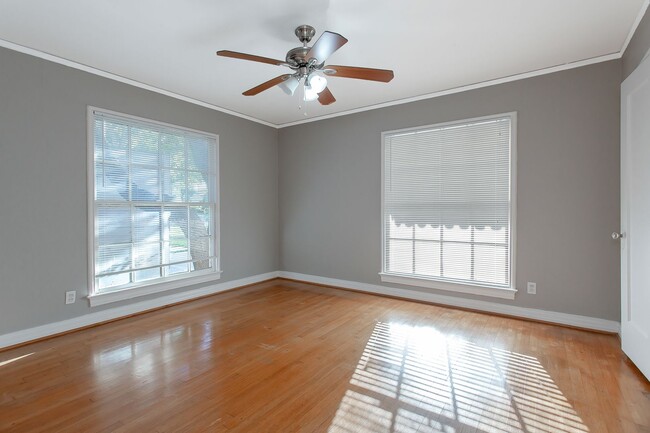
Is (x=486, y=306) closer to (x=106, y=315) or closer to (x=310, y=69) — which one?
(x=310, y=69)

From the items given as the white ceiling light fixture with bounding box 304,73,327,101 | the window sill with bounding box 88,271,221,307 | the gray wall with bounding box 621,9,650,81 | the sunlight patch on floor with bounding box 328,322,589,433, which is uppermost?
the gray wall with bounding box 621,9,650,81

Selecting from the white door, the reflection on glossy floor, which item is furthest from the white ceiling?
the reflection on glossy floor

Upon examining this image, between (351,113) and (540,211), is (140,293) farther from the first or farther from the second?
(540,211)

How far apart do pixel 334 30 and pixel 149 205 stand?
2.84m

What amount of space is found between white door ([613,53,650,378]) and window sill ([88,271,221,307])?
442 cm

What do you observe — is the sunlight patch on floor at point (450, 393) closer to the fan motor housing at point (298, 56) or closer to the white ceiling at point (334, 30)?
the fan motor housing at point (298, 56)

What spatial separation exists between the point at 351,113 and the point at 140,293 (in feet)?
12.0

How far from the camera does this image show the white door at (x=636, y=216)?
A: 2252 millimetres

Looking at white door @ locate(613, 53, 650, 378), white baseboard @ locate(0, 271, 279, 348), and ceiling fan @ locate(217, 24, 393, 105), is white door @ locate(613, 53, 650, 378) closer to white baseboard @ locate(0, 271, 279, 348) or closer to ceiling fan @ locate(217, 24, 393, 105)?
ceiling fan @ locate(217, 24, 393, 105)


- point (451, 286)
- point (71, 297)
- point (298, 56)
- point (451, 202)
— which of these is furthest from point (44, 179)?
point (451, 286)

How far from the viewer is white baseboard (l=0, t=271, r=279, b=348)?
2.92 meters

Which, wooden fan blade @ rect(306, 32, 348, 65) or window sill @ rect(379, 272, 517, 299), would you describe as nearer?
wooden fan blade @ rect(306, 32, 348, 65)

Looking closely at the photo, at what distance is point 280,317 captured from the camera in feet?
12.0

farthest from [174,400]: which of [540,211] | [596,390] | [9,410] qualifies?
[540,211]
